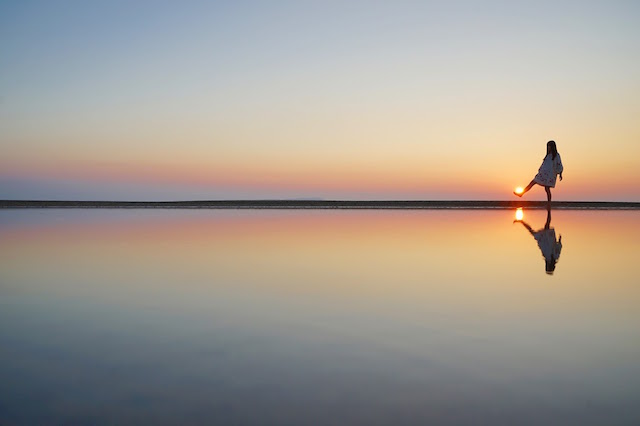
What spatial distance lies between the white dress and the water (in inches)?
494

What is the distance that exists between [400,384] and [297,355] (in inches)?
24.7

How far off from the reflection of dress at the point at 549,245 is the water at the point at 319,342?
0.75 meters

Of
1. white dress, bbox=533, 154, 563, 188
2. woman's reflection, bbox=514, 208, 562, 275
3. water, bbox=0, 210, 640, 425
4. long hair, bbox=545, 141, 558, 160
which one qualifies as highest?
long hair, bbox=545, 141, 558, 160

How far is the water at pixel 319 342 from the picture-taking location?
2.17 m

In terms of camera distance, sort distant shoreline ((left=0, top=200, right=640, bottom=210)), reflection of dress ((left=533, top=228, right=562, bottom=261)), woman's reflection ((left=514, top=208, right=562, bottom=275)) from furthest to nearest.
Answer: distant shoreline ((left=0, top=200, right=640, bottom=210)) < reflection of dress ((left=533, top=228, right=562, bottom=261)) < woman's reflection ((left=514, top=208, right=562, bottom=275))

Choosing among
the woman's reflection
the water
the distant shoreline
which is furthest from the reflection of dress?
the distant shoreline

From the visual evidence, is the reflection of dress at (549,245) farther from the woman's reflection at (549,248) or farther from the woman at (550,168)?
the woman at (550,168)

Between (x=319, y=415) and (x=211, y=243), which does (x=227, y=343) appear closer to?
(x=319, y=415)

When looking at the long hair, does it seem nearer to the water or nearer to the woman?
the woman

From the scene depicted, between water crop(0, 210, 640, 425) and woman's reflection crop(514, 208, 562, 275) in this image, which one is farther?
woman's reflection crop(514, 208, 562, 275)

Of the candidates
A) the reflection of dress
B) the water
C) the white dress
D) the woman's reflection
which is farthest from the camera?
the white dress

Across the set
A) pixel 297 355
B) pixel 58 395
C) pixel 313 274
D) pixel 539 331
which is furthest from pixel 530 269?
pixel 58 395

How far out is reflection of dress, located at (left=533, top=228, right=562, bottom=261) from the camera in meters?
7.23

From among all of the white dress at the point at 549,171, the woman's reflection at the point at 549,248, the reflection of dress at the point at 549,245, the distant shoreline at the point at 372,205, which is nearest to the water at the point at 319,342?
the woman's reflection at the point at 549,248
